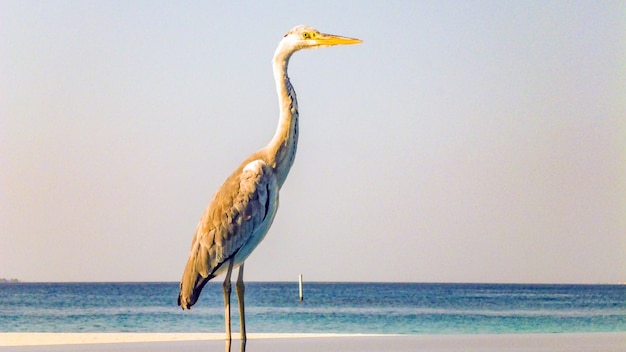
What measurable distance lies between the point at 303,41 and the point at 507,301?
86.1 ft

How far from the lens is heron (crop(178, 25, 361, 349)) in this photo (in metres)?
5.47

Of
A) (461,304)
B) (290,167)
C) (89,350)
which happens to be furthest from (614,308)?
(290,167)

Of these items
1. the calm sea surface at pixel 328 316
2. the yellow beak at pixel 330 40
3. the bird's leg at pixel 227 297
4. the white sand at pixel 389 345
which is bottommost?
the calm sea surface at pixel 328 316

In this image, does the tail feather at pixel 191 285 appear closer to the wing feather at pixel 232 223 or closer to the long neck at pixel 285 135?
the wing feather at pixel 232 223

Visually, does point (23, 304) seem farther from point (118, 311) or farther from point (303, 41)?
point (303, 41)

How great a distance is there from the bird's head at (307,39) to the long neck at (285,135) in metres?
0.21

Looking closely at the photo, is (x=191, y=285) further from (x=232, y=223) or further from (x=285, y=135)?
(x=285, y=135)

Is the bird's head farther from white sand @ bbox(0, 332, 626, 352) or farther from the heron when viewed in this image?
white sand @ bbox(0, 332, 626, 352)

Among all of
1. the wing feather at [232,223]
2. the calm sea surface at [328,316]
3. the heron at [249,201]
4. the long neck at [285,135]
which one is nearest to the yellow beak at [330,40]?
the heron at [249,201]

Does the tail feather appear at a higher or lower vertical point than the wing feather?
lower

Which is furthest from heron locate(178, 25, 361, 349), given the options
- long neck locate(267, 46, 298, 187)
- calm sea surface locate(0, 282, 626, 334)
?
calm sea surface locate(0, 282, 626, 334)

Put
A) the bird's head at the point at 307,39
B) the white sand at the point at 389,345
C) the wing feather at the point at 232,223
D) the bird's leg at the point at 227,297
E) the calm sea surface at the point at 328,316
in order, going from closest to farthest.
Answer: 1. the bird's leg at the point at 227,297
2. the wing feather at the point at 232,223
3. the bird's head at the point at 307,39
4. the white sand at the point at 389,345
5. the calm sea surface at the point at 328,316

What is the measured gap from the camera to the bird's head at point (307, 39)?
18.4ft

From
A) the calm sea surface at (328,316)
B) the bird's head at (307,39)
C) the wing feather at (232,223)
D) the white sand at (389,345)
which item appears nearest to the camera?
the wing feather at (232,223)
